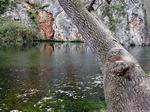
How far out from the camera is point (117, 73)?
22.2 ft

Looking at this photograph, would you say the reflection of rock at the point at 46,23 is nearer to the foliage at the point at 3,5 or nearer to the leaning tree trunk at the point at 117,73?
the foliage at the point at 3,5

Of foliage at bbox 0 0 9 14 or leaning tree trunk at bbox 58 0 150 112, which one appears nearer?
leaning tree trunk at bbox 58 0 150 112

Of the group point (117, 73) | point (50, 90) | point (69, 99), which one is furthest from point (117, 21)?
point (117, 73)

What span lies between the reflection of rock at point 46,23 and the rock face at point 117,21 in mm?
547

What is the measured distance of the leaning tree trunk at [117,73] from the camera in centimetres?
663

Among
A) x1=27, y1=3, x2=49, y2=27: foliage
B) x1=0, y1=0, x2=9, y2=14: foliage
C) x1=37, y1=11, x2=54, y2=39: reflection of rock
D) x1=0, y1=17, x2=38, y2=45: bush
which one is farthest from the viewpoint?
x1=37, y1=11, x2=54, y2=39: reflection of rock

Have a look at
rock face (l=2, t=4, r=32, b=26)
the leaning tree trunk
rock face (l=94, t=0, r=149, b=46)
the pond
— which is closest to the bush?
rock face (l=2, t=4, r=32, b=26)

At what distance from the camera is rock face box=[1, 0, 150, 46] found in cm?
8631

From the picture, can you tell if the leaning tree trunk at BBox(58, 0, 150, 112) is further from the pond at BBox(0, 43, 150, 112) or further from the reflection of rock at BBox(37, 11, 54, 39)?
the reflection of rock at BBox(37, 11, 54, 39)

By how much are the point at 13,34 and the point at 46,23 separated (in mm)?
23043

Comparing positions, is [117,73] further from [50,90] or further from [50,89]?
[50,89]

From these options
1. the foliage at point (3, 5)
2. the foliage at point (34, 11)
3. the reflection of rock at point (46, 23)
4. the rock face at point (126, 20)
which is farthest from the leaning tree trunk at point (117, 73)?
the rock face at point (126, 20)

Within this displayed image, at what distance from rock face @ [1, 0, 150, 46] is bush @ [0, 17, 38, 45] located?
46.8ft

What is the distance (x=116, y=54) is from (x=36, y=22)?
7824 cm
